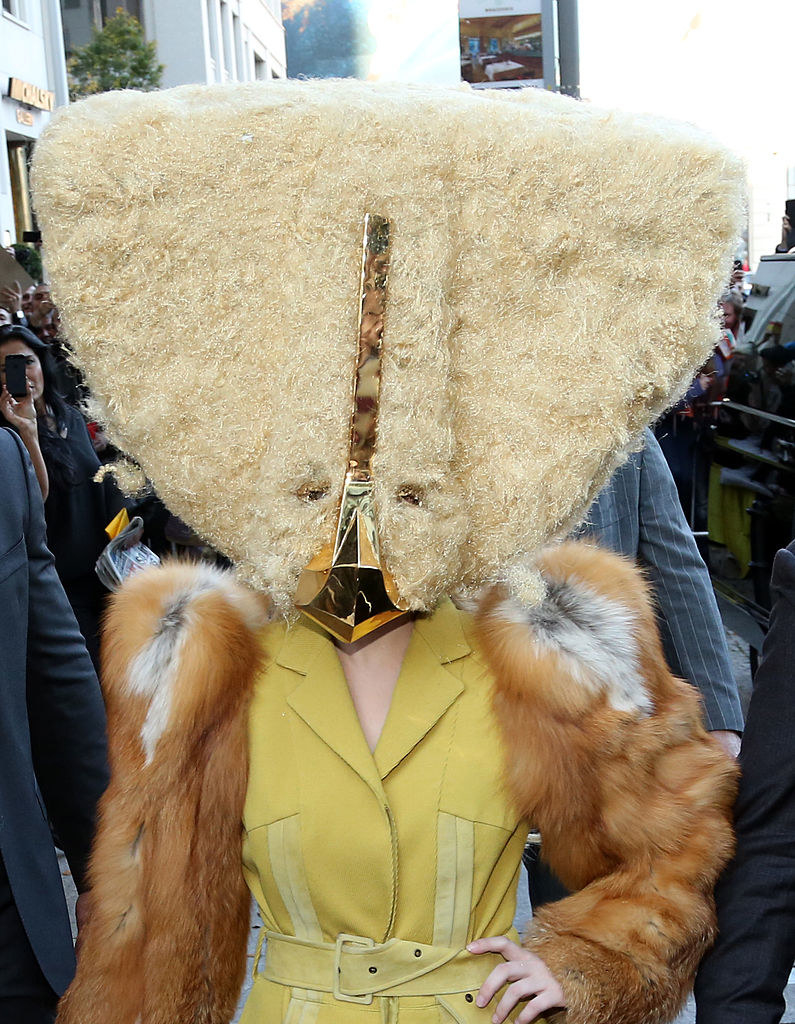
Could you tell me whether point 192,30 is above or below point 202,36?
above

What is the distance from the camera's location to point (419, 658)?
1.99 m

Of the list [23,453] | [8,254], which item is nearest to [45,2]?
[8,254]

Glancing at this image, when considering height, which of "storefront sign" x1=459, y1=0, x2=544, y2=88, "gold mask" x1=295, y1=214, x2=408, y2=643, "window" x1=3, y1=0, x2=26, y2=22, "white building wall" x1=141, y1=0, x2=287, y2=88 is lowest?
"gold mask" x1=295, y1=214, x2=408, y2=643

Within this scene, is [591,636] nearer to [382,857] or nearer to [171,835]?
[382,857]

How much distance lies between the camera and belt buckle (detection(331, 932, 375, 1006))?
185cm

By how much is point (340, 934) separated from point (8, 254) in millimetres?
6807

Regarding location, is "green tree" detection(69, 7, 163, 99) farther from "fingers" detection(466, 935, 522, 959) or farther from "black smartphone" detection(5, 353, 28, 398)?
"fingers" detection(466, 935, 522, 959)

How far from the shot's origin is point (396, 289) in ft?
5.65

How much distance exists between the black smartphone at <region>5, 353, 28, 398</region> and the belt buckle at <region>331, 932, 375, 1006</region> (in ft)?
12.8

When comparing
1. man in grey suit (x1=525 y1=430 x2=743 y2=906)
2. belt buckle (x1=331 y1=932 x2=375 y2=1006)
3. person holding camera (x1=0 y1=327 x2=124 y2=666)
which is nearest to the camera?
belt buckle (x1=331 y1=932 x2=375 y2=1006)

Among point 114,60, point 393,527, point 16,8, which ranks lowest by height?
point 393,527

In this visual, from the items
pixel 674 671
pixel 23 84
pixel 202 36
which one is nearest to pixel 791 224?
pixel 674 671

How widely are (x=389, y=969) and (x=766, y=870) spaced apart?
0.59 m

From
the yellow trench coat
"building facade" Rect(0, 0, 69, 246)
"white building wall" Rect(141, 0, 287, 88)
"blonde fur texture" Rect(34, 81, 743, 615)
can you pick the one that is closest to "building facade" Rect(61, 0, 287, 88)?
"white building wall" Rect(141, 0, 287, 88)
